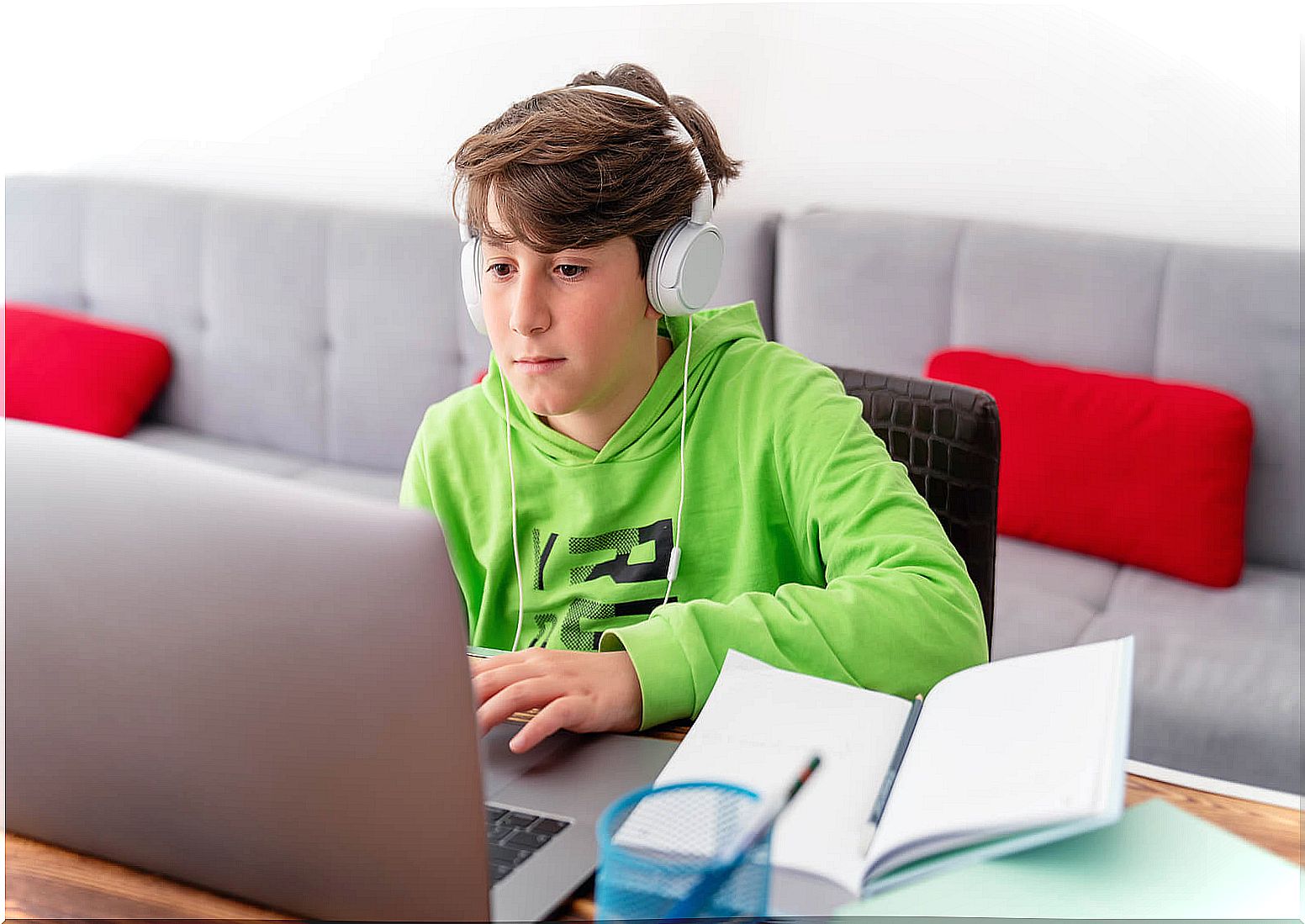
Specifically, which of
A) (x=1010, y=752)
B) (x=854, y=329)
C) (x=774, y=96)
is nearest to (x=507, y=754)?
(x=1010, y=752)

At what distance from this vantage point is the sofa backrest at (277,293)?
2.54 m

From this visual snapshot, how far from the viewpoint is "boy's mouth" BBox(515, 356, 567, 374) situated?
112cm

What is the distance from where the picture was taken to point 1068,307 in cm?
218

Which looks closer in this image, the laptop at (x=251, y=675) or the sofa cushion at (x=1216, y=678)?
the laptop at (x=251, y=675)

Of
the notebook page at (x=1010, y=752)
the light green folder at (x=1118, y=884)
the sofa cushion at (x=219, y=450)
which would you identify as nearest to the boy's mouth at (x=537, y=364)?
the notebook page at (x=1010, y=752)

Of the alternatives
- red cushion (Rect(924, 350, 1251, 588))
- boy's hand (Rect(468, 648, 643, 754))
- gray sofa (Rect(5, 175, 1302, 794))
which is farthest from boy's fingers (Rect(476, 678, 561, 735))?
red cushion (Rect(924, 350, 1251, 588))

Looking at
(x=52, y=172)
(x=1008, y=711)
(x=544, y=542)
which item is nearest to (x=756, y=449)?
(x=544, y=542)

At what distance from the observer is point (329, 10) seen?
2.84 m

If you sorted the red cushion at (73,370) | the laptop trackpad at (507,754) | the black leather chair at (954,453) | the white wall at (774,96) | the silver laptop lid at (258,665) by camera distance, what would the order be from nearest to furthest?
1. the silver laptop lid at (258,665)
2. the laptop trackpad at (507,754)
3. the black leather chair at (954,453)
4. the white wall at (774,96)
5. the red cushion at (73,370)

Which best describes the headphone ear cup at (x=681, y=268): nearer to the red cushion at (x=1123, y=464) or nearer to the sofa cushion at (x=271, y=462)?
the red cushion at (x=1123, y=464)

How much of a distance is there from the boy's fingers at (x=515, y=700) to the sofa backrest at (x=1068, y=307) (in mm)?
1524

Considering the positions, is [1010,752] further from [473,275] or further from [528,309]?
[473,275]

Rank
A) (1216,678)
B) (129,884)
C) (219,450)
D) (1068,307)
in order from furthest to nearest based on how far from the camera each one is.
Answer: (219,450)
(1068,307)
(1216,678)
(129,884)

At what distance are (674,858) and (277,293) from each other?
229 centimetres
